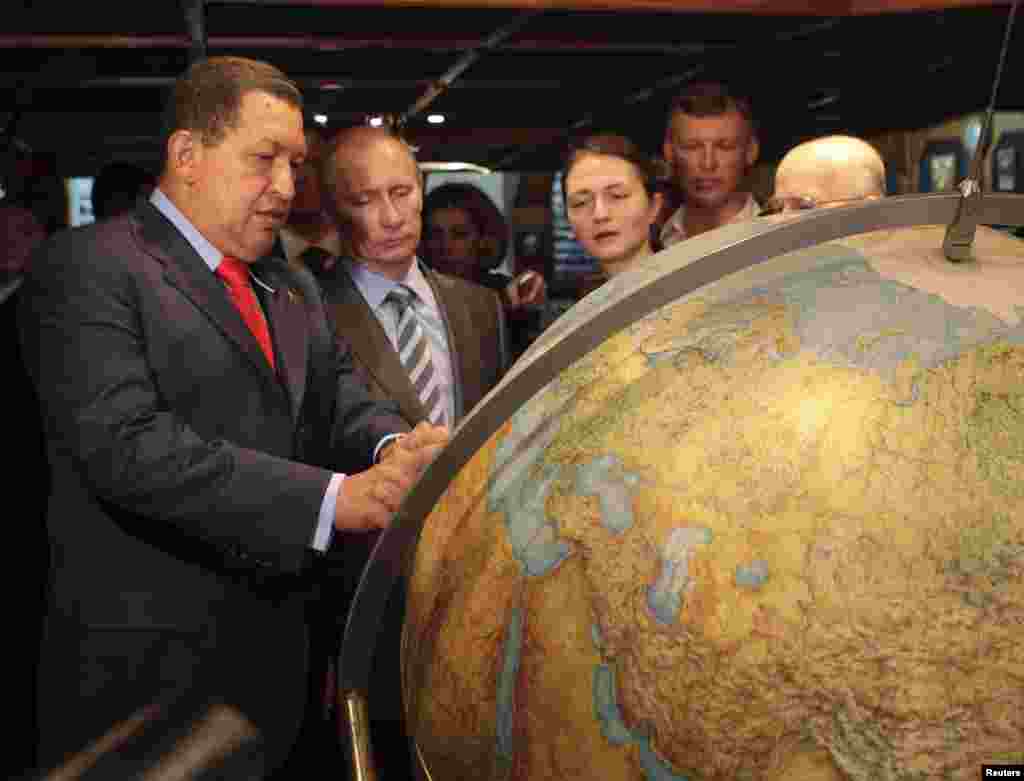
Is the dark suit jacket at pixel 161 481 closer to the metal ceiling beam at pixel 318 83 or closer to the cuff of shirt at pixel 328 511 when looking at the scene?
the cuff of shirt at pixel 328 511

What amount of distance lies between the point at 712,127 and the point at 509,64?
100 cm

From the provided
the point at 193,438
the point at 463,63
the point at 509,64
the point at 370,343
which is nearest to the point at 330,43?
the point at 463,63

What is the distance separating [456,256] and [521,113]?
4.05 feet

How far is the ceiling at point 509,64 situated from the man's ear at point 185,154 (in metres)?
0.84

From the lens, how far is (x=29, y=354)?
1.86 meters

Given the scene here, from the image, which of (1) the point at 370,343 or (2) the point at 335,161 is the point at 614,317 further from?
(2) the point at 335,161

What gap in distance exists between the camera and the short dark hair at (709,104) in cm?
283

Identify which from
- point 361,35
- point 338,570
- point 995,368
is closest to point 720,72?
point 361,35

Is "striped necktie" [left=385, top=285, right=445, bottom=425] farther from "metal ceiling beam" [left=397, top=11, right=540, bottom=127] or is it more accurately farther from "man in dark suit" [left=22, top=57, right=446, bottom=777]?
"metal ceiling beam" [left=397, top=11, right=540, bottom=127]

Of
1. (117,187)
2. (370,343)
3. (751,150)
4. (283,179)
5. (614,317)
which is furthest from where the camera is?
(117,187)

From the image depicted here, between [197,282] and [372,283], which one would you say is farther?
[372,283]

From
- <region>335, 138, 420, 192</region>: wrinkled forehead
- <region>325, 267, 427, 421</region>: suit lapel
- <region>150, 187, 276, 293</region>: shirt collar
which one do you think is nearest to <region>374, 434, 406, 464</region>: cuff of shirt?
<region>325, 267, 427, 421</region>: suit lapel

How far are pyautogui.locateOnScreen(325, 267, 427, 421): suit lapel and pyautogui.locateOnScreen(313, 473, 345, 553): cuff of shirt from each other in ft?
1.75

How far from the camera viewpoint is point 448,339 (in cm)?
248
